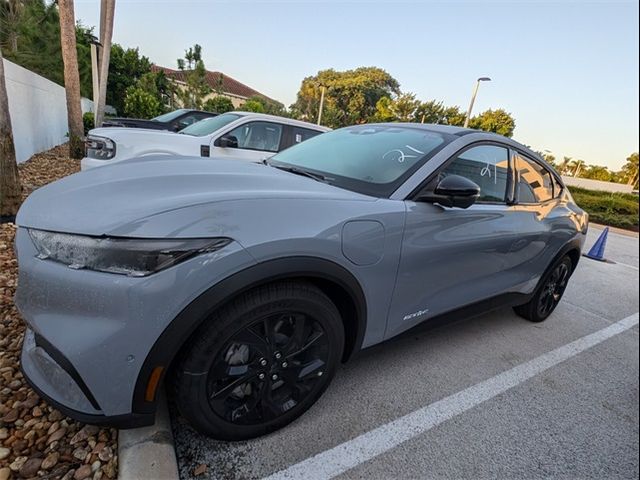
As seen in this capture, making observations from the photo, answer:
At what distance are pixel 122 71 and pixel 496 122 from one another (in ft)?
109

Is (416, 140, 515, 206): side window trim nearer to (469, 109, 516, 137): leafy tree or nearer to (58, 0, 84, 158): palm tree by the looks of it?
(58, 0, 84, 158): palm tree

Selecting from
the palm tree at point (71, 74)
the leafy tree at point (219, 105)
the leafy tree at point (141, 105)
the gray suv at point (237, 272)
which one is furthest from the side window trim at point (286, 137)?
the leafy tree at point (219, 105)

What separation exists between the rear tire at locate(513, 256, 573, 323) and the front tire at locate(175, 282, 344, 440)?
98.9 inches

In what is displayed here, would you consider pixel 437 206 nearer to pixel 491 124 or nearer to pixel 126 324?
pixel 126 324

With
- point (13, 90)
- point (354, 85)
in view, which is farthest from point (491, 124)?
point (13, 90)

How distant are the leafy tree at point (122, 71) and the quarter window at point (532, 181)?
26573mm

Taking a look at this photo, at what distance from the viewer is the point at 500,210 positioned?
254cm

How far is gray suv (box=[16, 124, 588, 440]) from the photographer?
4.21ft

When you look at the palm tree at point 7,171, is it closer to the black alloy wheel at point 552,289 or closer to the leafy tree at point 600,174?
the black alloy wheel at point 552,289

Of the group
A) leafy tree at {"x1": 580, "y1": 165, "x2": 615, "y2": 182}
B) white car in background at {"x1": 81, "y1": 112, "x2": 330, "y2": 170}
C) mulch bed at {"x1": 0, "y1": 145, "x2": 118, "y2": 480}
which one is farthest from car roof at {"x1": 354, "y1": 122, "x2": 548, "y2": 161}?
leafy tree at {"x1": 580, "y1": 165, "x2": 615, "y2": 182}

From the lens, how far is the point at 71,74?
8953 mm

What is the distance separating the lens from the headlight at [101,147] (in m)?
4.69

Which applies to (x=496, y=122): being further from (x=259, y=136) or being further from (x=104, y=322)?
(x=104, y=322)

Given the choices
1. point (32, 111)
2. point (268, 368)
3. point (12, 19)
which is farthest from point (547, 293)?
point (12, 19)
